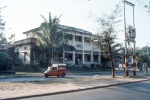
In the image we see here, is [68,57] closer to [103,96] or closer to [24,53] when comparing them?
[24,53]

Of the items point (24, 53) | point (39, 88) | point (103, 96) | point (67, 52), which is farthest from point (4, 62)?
point (103, 96)

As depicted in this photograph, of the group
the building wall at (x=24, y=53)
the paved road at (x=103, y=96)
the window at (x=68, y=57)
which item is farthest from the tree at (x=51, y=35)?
the paved road at (x=103, y=96)

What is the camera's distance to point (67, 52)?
50.8 meters

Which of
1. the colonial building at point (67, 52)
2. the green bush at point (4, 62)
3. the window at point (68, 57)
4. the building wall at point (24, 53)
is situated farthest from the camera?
the window at point (68, 57)

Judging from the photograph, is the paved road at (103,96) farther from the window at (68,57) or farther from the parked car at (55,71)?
the window at (68,57)

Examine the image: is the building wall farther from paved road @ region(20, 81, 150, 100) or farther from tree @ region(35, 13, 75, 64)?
paved road @ region(20, 81, 150, 100)

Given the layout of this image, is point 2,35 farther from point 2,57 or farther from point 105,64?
point 105,64

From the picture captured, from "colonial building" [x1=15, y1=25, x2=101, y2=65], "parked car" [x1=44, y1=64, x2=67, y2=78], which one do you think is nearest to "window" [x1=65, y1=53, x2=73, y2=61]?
"colonial building" [x1=15, y1=25, x2=101, y2=65]

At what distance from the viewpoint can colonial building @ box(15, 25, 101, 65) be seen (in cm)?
4691

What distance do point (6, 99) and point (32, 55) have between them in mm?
35587

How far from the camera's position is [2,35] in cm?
4288

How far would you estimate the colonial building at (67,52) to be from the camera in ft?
154

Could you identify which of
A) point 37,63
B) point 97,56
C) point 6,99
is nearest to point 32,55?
point 37,63

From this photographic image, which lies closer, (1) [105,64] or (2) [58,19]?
(2) [58,19]
